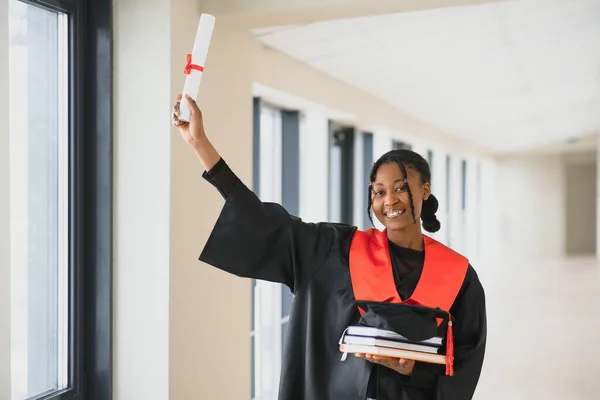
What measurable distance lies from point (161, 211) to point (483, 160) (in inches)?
530

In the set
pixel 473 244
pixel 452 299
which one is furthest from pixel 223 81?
pixel 473 244

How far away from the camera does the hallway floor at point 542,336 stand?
509 centimetres

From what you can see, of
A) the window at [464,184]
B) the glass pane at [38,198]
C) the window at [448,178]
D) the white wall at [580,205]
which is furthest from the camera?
the white wall at [580,205]

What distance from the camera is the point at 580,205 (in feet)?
52.1

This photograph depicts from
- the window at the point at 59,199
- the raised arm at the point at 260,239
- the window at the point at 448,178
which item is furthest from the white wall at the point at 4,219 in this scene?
the window at the point at 448,178

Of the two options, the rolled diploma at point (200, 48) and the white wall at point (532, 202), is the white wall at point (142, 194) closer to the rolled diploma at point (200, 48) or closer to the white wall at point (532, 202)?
the rolled diploma at point (200, 48)

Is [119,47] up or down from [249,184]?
up

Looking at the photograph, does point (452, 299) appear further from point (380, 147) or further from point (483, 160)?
point (483, 160)

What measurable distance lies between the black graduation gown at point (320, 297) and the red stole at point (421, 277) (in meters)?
0.03

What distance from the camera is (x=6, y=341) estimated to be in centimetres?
231

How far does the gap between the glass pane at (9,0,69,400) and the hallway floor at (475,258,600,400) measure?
3.26 meters

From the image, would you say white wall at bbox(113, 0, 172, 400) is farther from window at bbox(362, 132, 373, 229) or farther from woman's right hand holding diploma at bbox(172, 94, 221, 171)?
window at bbox(362, 132, 373, 229)

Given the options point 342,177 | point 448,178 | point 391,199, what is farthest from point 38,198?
point 448,178

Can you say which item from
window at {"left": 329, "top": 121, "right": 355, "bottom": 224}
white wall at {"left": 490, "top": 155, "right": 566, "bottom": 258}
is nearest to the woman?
window at {"left": 329, "top": 121, "right": 355, "bottom": 224}
